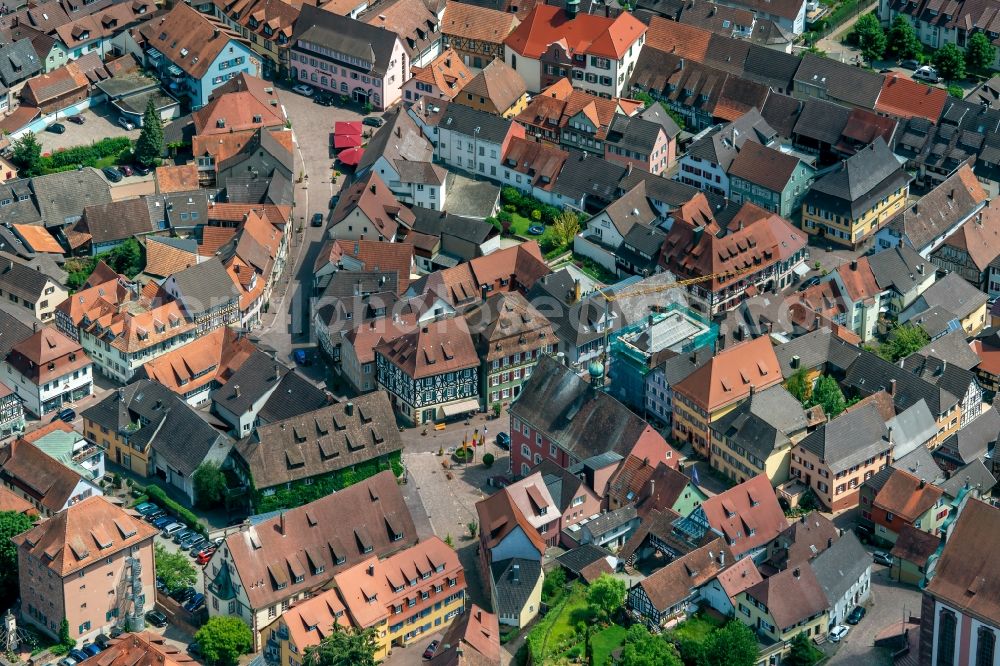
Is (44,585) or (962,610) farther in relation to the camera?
(44,585)

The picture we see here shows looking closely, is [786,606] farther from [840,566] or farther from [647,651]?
[647,651]

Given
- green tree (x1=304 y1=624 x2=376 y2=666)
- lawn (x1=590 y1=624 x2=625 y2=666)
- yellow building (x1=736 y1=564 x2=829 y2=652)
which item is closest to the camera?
green tree (x1=304 y1=624 x2=376 y2=666)

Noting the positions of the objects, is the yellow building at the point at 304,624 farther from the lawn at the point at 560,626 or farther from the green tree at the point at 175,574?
the lawn at the point at 560,626

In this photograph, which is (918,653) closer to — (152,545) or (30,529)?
(152,545)

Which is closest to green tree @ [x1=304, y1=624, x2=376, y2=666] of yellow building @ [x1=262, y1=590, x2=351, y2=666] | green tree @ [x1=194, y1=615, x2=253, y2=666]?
yellow building @ [x1=262, y1=590, x2=351, y2=666]

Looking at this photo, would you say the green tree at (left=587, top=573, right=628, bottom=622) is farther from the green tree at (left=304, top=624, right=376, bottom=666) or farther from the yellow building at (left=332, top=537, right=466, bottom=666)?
the green tree at (left=304, top=624, right=376, bottom=666)

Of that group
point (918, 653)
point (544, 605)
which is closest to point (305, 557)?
point (544, 605)
